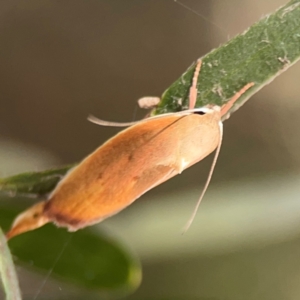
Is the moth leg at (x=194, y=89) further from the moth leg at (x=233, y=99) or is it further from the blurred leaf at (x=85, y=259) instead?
the blurred leaf at (x=85, y=259)

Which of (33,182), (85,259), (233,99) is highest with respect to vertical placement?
(233,99)

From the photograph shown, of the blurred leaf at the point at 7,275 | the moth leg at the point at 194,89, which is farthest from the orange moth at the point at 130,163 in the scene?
the blurred leaf at the point at 7,275

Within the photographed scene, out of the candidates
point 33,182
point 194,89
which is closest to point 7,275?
point 33,182

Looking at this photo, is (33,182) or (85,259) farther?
(85,259)

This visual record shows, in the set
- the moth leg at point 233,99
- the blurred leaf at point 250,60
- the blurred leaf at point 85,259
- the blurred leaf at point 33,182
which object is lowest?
the blurred leaf at point 85,259

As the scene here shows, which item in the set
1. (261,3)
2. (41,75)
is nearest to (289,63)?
(261,3)

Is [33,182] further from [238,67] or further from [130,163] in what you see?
[238,67]

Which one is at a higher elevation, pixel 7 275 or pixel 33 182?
pixel 33 182

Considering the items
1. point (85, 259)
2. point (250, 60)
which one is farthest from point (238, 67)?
point (85, 259)
